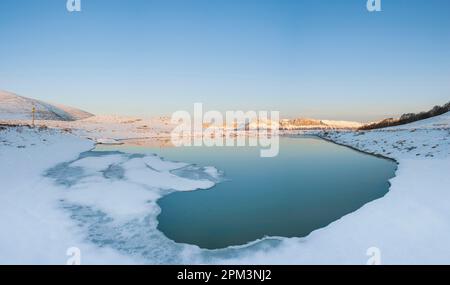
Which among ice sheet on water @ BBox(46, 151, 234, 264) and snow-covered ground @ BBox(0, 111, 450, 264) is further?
ice sheet on water @ BBox(46, 151, 234, 264)

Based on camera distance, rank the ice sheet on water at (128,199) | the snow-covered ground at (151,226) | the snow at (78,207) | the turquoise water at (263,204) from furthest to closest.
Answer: the turquoise water at (263,204) < the ice sheet on water at (128,199) < the snow at (78,207) < the snow-covered ground at (151,226)

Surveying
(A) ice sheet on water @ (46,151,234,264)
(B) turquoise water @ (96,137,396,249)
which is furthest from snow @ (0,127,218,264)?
(B) turquoise water @ (96,137,396,249)

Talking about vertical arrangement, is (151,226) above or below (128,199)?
below

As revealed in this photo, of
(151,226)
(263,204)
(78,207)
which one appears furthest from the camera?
(263,204)

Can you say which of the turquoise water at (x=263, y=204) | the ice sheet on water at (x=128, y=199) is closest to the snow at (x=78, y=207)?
the ice sheet on water at (x=128, y=199)

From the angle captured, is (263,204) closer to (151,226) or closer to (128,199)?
(151,226)

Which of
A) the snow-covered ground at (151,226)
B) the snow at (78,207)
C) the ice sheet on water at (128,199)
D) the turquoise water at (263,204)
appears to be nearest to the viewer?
the snow-covered ground at (151,226)

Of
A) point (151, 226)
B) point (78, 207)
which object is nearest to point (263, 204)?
point (151, 226)

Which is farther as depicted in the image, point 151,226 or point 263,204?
point 263,204

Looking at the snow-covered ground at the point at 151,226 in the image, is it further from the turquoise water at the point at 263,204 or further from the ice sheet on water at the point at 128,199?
the turquoise water at the point at 263,204

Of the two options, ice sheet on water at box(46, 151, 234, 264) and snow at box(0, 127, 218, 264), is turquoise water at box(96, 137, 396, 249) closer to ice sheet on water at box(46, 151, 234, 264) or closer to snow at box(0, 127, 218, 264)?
ice sheet on water at box(46, 151, 234, 264)

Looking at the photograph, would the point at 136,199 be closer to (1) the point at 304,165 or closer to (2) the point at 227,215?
(2) the point at 227,215
